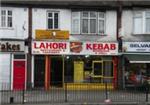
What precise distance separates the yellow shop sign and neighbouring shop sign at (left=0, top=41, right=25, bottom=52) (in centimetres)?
145

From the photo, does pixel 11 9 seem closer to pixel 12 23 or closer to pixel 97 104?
pixel 12 23

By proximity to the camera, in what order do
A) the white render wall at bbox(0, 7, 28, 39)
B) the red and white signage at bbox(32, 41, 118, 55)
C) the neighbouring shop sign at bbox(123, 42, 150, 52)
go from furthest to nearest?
1. the neighbouring shop sign at bbox(123, 42, 150, 52)
2. the red and white signage at bbox(32, 41, 118, 55)
3. the white render wall at bbox(0, 7, 28, 39)

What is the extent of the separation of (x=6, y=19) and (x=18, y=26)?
1.09m

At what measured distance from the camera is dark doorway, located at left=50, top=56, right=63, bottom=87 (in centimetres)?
4047

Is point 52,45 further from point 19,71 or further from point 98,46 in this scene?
point 98,46

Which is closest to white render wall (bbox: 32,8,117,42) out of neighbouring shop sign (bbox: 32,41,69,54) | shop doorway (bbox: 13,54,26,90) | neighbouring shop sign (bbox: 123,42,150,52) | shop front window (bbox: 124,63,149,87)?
neighbouring shop sign (bbox: 32,41,69,54)

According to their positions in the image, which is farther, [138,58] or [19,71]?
[138,58]

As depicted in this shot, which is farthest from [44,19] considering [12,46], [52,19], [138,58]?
[138,58]

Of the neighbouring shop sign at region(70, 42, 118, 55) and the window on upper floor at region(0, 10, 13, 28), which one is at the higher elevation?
the window on upper floor at region(0, 10, 13, 28)

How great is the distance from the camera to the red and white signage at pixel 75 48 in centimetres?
4006

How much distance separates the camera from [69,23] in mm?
40812

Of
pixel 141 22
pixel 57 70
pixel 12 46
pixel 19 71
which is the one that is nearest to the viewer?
pixel 12 46

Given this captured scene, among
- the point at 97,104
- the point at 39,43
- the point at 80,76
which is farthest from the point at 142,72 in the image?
the point at 97,104

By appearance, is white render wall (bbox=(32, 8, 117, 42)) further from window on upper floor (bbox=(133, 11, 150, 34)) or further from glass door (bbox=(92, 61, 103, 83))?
glass door (bbox=(92, 61, 103, 83))
